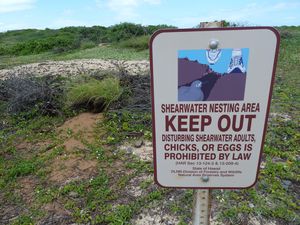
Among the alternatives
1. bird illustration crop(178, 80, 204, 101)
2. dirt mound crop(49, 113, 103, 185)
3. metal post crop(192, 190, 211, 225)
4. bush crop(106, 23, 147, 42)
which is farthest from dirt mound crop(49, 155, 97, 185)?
bush crop(106, 23, 147, 42)

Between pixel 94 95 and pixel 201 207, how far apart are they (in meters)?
3.19

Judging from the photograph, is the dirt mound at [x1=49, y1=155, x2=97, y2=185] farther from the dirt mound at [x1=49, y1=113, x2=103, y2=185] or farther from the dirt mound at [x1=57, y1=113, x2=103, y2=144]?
the dirt mound at [x1=57, y1=113, x2=103, y2=144]

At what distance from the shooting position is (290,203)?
2275 millimetres

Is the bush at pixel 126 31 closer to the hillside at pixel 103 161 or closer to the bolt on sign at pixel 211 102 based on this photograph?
the hillside at pixel 103 161

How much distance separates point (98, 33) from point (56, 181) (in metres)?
15.7

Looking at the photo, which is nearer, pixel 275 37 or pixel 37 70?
pixel 275 37

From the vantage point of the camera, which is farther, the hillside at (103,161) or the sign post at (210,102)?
the hillside at (103,161)

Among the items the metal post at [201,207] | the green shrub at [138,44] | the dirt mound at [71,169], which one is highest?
the metal post at [201,207]

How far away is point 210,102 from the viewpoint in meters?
1.06

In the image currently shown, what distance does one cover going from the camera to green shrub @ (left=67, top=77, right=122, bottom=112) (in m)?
4.22

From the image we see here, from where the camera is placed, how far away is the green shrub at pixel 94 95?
4219mm

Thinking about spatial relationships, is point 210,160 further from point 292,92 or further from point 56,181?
point 292,92

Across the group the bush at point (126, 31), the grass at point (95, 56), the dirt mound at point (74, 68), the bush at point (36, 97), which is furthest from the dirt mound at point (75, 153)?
the bush at point (126, 31)

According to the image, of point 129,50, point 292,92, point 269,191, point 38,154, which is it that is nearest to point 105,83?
point 38,154
